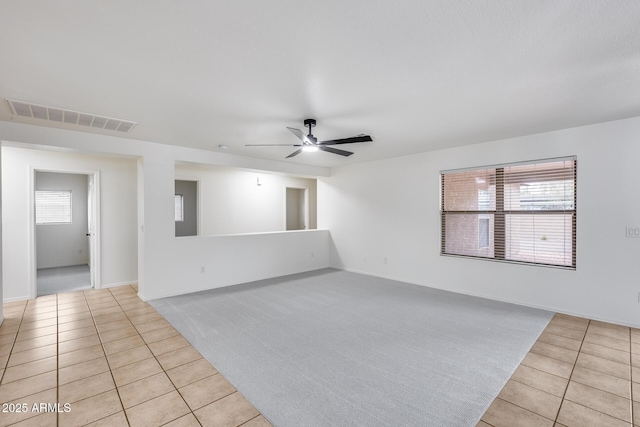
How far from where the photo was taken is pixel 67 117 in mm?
3230

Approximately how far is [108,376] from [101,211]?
11.8ft

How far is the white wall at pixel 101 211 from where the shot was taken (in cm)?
430

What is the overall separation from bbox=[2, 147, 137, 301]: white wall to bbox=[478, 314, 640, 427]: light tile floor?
5.75 m

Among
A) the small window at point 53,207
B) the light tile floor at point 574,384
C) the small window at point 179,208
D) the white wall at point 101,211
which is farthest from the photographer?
the small window at point 179,208

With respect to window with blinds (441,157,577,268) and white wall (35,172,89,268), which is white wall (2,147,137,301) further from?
window with blinds (441,157,577,268)

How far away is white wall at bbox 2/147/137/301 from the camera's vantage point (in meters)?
4.30

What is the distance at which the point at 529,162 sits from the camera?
4.11m

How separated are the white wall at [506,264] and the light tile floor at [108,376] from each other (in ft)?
12.9

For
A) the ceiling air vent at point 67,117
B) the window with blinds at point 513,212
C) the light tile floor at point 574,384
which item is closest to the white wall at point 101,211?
the ceiling air vent at point 67,117

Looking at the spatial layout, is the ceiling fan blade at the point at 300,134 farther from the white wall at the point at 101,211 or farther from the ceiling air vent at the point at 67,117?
the white wall at the point at 101,211

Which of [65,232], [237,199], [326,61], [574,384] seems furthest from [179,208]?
[574,384]

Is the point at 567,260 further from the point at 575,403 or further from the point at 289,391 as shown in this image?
the point at 289,391

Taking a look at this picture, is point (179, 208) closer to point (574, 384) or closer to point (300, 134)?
point (300, 134)

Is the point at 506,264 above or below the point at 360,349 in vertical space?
above
